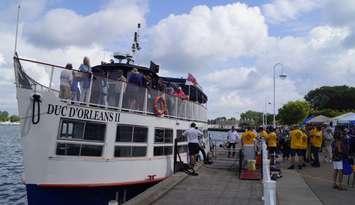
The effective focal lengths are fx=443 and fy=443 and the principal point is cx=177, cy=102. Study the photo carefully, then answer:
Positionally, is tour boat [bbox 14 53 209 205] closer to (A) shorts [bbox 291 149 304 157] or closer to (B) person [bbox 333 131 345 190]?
(B) person [bbox 333 131 345 190]

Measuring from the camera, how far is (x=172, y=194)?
12.9 meters

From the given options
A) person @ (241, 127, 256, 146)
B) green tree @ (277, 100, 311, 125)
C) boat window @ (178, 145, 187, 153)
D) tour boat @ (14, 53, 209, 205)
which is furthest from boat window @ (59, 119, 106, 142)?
green tree @ (277, 100, 311, 125)

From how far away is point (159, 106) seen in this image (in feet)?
52.7

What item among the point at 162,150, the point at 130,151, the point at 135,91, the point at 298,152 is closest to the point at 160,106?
the point at 162,150

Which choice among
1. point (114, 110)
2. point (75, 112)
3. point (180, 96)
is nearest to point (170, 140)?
point (180, 96)

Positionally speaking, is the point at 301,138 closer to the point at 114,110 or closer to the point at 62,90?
the point at 114,110

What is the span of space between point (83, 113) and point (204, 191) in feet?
14.4

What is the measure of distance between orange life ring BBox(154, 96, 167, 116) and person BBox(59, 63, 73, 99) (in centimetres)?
408

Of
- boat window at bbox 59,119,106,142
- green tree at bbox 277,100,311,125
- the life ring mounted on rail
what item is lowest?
boat window at bbox 59,119,106,142

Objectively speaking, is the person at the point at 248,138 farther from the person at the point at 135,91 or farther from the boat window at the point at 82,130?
the boat window at the point at 82,130

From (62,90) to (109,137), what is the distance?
202 cm

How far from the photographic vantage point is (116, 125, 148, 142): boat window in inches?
535

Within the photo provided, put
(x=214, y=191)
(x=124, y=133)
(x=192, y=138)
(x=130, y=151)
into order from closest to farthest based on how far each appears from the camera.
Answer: (x=214, y=191)
(x=124, y=133)
(x=130, y=151)
(x=192, y=138)

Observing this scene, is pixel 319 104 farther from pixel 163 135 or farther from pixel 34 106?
pixel 34 106
